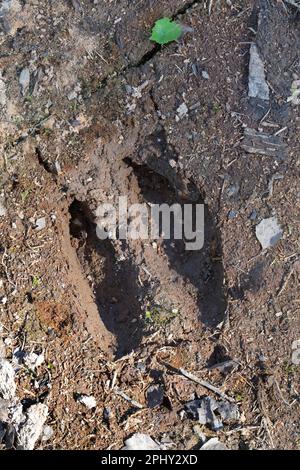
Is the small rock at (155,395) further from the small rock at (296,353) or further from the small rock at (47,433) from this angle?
the small rock at (296,353)

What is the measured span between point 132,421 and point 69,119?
5.53 ft

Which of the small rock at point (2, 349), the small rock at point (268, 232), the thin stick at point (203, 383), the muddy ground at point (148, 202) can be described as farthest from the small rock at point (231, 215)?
the small rock at point (2, 349)

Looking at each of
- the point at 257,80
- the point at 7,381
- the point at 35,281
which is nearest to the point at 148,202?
the point at 35,281

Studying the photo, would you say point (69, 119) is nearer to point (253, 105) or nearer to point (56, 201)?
point (56, 201)

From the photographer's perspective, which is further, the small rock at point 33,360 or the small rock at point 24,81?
the small rock at point 24,81

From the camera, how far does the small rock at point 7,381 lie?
3.07m

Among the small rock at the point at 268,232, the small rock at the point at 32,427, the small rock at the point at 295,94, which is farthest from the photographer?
the small rock at the point at 295,94

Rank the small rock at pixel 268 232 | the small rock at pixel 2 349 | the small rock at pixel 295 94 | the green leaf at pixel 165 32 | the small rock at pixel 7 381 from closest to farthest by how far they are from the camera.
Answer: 1. the small rock at pixel 7 381
2. the small rock at pixel 2 349
3. the small rock at pixel 268 232
4. the small rock at pixel 295 94
5. the green leaf at pixel 165 32

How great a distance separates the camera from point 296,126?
3416mm

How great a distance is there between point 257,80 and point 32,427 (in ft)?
7.11

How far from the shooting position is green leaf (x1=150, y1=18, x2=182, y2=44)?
3568 mm
